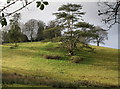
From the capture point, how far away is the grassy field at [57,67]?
8.48m

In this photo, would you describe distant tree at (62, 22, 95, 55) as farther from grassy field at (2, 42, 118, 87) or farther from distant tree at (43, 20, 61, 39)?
grassy field at (2, 42, 118, 87)

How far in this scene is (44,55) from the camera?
1259 cm

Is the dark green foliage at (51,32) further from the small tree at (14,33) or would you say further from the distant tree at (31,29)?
the small tree at (14,33)

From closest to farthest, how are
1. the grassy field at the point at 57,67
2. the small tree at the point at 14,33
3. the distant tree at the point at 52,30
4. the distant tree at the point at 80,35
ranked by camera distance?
the grassy field at the point at 57,67 < the small tree at the point at 14,33 < the distant tree at the point at 80,35 < the distant tree at the point at 52,30

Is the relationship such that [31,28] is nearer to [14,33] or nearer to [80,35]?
[14,33]

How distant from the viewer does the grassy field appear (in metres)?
8.48

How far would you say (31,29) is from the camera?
15.2 metres

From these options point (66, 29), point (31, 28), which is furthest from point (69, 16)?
point (31, 28)

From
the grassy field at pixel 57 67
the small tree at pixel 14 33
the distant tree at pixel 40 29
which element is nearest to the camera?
the grassy field at pixel 57 67

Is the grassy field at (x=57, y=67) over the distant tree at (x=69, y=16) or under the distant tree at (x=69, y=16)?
under

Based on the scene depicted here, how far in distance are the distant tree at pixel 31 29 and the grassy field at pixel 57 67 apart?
92 cm

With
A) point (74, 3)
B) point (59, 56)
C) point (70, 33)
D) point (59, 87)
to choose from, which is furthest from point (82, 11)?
point (59, 87)

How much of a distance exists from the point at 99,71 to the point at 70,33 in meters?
3.88

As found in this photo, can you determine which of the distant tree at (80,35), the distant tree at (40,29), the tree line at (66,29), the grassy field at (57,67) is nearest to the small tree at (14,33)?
the tree line at (66,29)
